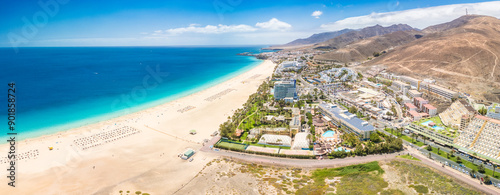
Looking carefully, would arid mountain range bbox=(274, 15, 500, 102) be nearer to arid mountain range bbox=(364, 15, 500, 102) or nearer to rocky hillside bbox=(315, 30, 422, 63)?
arid mountain range bbox=(364, 15, 500, 102)

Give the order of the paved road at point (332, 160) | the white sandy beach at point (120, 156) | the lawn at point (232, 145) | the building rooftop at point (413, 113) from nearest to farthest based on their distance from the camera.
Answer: the white sandy beach at point (120, 156)
the paved road at point (332, 160)
the lawn at point (232, 145)
the building rooftop at point (413, 113)

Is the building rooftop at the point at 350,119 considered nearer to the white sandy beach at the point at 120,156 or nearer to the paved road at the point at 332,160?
the paved road at the point at 332,160

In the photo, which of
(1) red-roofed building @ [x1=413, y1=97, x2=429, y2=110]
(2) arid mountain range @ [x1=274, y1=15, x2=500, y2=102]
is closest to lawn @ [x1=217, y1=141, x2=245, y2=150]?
(1) red-roofed building @ [x1=413, y1=97, x2=429, y2=110]

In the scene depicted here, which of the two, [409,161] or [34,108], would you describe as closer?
[409,161]

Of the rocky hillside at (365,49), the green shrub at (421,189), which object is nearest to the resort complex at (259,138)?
the green shrub at (421,189)

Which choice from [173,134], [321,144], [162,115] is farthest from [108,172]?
[321,144]

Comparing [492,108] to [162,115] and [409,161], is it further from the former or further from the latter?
[162,115]

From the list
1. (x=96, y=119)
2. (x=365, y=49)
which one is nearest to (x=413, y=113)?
(x=96, y=119)
